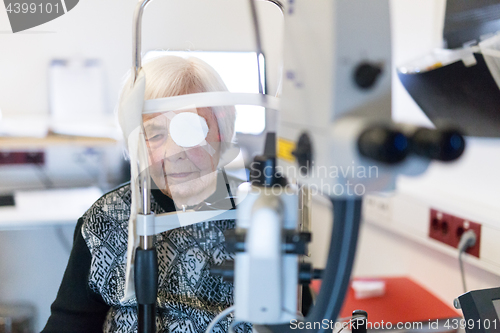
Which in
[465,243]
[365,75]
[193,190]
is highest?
[365,75]

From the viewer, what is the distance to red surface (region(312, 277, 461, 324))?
1.06 meters

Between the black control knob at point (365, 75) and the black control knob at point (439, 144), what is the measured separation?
0.07 metres

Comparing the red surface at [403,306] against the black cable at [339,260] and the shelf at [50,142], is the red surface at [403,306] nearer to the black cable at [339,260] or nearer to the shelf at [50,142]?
the black cable at [339,260]

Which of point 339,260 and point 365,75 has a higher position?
point 365,75

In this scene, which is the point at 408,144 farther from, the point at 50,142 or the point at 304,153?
the point at 50,142

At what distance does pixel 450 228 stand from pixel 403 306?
0.25 metres

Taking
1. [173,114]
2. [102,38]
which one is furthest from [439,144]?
[102,38]

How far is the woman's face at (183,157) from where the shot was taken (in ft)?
2.16

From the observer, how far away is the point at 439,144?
0.31 metres

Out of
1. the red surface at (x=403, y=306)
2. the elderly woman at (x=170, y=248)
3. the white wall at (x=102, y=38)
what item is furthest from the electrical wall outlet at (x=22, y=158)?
the red surface at (x=403, y=306)

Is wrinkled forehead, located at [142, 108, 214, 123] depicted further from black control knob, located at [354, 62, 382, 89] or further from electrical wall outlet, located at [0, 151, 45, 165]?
electrical wall outlet, located at [0, 151, 45, 165]

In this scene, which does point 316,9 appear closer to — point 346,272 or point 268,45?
point 346,272

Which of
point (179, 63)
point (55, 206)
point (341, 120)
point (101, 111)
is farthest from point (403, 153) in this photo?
point (55, 206)

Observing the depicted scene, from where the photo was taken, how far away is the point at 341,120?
1.13 feet
